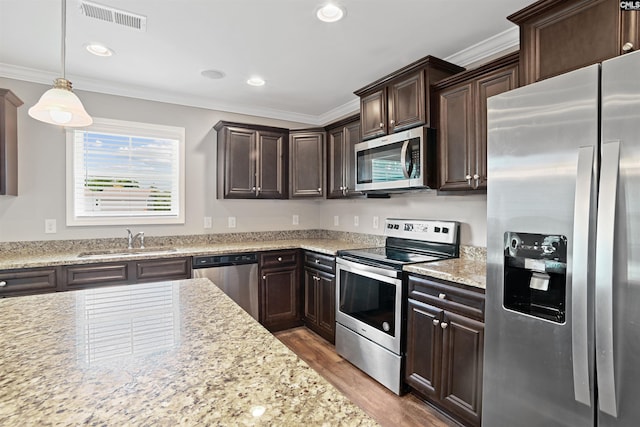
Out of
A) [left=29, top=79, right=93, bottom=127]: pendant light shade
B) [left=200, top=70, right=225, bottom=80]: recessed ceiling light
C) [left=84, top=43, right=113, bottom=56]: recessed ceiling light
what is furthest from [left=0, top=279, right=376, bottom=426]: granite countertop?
[left=200, top=70, right=225, bottom=80]: recessed ceiling light

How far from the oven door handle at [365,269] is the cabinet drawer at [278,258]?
72 centimetres

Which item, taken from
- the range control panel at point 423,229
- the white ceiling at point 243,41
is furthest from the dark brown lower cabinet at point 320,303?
the white ceiling at point 243,41

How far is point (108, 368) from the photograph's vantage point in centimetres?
83

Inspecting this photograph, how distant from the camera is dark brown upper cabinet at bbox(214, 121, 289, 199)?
3.52 meters

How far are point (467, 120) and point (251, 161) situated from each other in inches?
87.3

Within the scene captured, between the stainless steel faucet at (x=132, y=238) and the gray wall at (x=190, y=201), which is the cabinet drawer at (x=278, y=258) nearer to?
the gray wall at (x=190, y=201)

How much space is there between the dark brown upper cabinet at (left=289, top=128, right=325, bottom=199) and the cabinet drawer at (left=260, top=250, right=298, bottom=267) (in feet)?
2.30

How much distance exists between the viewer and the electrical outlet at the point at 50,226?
301 centimetres

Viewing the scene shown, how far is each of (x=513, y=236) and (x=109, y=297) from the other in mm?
1863

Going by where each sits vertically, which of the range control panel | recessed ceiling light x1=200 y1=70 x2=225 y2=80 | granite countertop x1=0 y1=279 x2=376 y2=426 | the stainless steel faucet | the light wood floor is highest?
recessed ceiling light x1=200 y1=70 x2=225 y2=80

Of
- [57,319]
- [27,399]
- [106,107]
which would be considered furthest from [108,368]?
[106,107]

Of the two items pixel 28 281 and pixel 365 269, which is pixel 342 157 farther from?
pixel 28 281

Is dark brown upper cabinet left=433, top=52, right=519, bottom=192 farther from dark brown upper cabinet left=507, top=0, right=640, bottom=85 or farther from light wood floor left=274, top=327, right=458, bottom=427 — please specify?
light wood floor left=274, top=327, right=458, bottom=427

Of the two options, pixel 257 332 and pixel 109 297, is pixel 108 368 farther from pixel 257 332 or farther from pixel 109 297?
pixel 109 297
